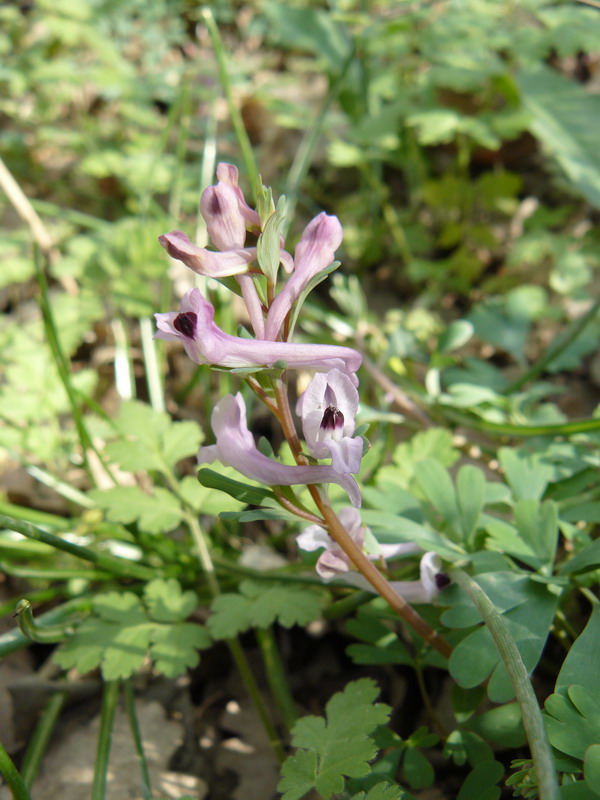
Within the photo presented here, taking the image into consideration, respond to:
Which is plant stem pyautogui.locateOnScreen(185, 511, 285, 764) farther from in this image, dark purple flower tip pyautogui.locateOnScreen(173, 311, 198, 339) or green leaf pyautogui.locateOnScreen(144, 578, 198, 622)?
dark purple flower tip pyautogui.locateOnScreen(173, 311, 198, 339)

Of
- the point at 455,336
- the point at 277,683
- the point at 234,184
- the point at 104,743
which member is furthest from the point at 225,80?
the point at 104,743

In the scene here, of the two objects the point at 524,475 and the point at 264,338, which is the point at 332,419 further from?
the point at 524,475

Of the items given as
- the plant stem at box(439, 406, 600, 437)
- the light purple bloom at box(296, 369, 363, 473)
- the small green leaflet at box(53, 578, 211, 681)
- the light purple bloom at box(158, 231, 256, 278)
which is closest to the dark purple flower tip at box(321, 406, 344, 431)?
the light purple bloom at box(296, 369, 363, 473)

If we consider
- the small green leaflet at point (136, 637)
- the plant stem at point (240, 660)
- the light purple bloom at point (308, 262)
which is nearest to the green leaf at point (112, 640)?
the small green leaflet at point (136, 637)

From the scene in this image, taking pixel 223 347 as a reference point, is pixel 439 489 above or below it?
below

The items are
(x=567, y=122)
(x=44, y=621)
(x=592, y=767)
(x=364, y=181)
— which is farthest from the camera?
(x=364, y=181)
